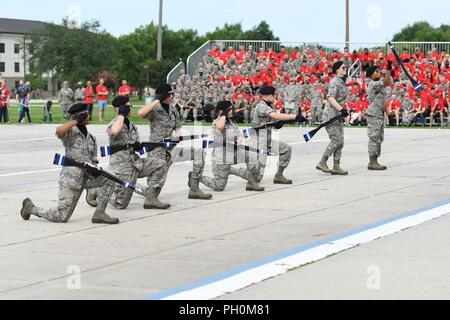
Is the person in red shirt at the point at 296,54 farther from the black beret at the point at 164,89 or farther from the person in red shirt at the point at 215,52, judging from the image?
the black beret at the point at 164,89

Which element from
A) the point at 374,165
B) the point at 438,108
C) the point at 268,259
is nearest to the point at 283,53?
the point at 438,108

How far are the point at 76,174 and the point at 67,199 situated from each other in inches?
13.0

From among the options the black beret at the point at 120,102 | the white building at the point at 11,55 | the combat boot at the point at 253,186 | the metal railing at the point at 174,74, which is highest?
the white building at the point at 11,55

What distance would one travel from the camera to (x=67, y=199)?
11969 millimetres

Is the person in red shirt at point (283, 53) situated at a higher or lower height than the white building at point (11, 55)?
lower

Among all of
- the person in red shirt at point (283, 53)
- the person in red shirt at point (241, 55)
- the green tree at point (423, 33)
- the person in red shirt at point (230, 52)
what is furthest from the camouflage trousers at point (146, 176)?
the green tree at point (423, 33)

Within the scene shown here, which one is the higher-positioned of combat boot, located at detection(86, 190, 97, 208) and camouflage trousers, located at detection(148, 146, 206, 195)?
camouflage trousers, located at detection(148, 146, 206, 195)

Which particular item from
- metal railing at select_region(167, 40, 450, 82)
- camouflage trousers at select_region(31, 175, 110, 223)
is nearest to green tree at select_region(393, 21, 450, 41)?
metal railing at select_region(167, 40, 450, 82)

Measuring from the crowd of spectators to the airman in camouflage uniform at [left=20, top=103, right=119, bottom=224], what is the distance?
909 inches

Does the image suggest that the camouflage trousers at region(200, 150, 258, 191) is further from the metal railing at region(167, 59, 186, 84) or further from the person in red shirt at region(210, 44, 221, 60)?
the metal railing at region(167, 59, 186, 84)

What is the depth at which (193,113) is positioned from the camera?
41469 mm

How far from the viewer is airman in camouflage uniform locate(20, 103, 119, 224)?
11.9m

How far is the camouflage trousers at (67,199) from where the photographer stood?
11.9 meters

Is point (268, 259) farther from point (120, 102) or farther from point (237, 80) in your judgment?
point (237, 80)
